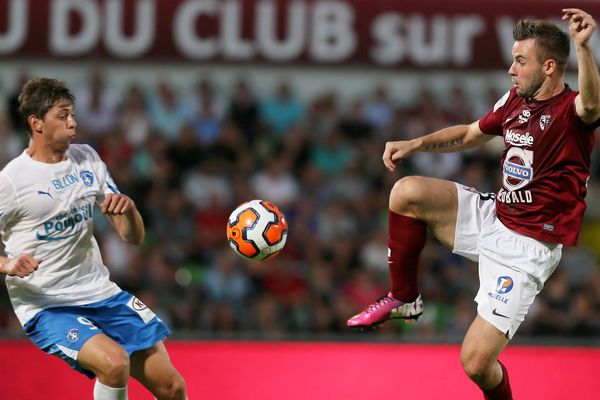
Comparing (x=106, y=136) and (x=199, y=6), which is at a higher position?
(x=199, y=6)

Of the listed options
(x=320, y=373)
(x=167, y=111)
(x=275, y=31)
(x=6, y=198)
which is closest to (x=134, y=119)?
(x=167, y=111)

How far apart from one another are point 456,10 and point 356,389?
14.2 feet

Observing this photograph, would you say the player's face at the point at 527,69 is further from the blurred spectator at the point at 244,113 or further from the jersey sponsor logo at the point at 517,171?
the blurred spectator at the point at 244,113

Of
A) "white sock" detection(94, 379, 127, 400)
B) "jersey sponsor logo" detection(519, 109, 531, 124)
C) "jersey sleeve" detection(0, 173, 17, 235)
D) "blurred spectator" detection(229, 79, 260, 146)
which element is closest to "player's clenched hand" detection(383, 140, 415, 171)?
"jersey sponsor logo" detection(519, 109, 531, 124)

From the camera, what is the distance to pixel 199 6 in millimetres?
8352

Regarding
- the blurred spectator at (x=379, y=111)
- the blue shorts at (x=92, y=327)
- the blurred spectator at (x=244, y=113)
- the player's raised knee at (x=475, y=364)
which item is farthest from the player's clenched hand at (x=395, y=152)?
the blurred spectator at (x=379, y=111)

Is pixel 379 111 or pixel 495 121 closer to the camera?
pixel 495 121

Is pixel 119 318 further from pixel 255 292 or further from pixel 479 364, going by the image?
pixel 255 292

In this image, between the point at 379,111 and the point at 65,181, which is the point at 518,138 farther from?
the point at 379,111

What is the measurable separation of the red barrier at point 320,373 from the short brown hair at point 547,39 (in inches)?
73.9

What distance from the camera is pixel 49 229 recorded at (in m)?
4.25

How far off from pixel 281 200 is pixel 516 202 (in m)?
4.47

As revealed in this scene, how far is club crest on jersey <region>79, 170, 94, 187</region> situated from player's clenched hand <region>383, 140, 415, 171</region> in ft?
4.14

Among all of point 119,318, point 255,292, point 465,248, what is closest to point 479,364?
Answer: point 465,248
